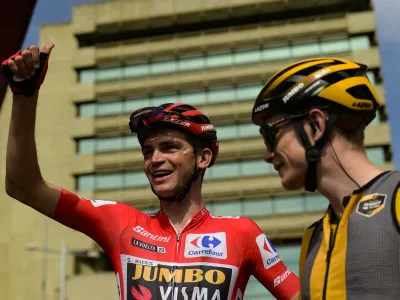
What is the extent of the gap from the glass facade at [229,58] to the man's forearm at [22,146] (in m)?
53.6

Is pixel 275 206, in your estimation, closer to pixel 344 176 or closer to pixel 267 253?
pixel 267 253

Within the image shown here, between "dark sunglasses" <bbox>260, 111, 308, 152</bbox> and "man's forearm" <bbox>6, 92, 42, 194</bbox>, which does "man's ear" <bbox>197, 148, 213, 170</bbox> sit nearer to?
"man's forearm" <bbox>6, 92, 42, 194</bbox>

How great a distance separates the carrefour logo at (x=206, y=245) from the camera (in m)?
4.96

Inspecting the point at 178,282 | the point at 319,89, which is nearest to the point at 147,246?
the point at 178,282

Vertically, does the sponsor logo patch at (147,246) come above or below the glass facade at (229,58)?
below

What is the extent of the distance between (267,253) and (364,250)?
2.17 metres

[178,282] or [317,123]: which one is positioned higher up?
[317,123]

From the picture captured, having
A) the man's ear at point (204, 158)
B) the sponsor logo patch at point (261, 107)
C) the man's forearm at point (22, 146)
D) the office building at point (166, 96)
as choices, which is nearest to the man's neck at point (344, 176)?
the sponsor logo patch at point (261, 107)

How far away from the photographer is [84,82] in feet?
201

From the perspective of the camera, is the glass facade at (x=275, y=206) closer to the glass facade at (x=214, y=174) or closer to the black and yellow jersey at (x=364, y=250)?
the glass facade at (x=214, y=174)

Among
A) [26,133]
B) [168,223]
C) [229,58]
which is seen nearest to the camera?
[26,133]

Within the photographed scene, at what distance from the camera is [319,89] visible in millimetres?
3434

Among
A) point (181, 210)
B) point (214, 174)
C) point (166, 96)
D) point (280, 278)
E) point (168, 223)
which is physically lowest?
point (280, 278)

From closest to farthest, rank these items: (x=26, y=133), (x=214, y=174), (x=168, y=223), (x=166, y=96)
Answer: (x=26, y=133) < (x=168, y=223) < (x=214, y=174) < (x=166, y=96)
